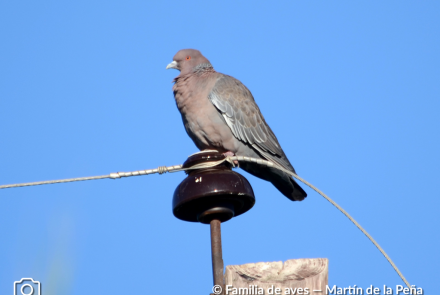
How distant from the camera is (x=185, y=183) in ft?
12.4

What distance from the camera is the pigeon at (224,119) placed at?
6488mm

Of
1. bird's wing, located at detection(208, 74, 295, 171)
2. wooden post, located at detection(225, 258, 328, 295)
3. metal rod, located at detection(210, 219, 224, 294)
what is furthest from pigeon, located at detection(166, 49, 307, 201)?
wooden post, located at detection(225, 258, 328, 295)

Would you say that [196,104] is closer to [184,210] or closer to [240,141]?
[240,141]

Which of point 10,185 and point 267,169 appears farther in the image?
point 267,169

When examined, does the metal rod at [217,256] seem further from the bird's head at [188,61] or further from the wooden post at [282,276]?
the bird's head at [188,61]

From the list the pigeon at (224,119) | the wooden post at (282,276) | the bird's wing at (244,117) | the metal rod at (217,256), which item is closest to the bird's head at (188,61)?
the pigeon at (224,119)

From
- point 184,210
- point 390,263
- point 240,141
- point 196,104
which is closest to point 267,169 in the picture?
point 240,141

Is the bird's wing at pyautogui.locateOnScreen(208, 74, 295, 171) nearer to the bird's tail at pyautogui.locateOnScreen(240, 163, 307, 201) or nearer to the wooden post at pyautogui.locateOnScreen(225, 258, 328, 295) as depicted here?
the bird's tail at pyautogui.locateOnScreen(240, 163, 307, 201)

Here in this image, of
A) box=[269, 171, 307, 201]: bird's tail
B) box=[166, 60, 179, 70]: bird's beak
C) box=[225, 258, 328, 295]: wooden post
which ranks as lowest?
box=[225, 258, 328, 295]: wooden post

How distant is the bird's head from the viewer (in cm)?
709

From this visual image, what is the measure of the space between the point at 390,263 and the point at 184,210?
1396 mm

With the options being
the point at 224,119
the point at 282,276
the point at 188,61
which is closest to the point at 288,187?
the point at 224,119

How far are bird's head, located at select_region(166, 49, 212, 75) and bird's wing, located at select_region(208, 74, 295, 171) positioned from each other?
1.20 ft

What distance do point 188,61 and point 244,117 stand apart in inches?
42.4
